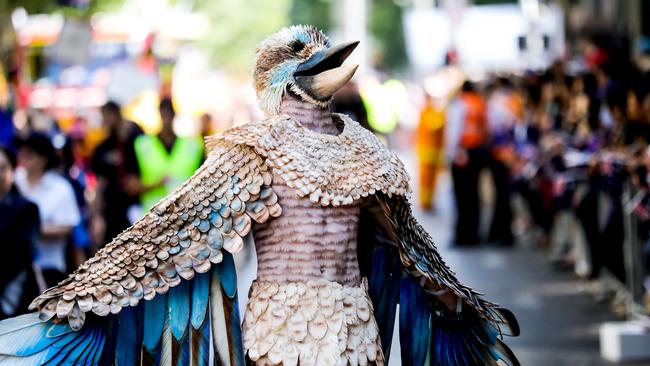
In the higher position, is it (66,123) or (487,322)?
(66,123)

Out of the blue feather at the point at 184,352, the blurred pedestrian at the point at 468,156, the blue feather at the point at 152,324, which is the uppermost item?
the blurred pedestrian at the point at 468,156

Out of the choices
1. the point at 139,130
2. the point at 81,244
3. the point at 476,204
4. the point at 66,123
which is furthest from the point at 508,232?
the point at 66,123

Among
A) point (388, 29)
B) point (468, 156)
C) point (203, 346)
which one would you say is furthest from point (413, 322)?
point (388, 29)

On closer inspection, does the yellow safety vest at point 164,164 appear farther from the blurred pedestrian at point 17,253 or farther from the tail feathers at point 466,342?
the tail feathers at point 466,342

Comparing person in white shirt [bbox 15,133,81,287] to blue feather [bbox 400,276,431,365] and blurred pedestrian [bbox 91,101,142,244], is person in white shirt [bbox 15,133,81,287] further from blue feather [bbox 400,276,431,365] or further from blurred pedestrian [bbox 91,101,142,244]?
blue feather [bbox 400,276,431,365]

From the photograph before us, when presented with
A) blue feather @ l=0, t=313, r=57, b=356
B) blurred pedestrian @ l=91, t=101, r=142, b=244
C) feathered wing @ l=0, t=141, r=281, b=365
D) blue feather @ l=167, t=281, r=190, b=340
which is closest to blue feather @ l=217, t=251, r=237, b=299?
feathered wing @ l=0, t=141, r=281, b=365

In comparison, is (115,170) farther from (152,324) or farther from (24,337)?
(24,337)

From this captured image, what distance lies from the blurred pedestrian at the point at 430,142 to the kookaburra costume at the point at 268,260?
14302 millimetres

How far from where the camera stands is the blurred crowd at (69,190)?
7.17m

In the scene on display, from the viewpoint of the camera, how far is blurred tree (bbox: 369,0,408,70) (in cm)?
6594

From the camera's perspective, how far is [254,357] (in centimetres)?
464

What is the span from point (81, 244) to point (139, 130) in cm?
213

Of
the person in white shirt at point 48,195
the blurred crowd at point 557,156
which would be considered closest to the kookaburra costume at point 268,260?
the person in white shirt at point 48,195

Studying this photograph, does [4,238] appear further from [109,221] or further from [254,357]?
[109,221]
